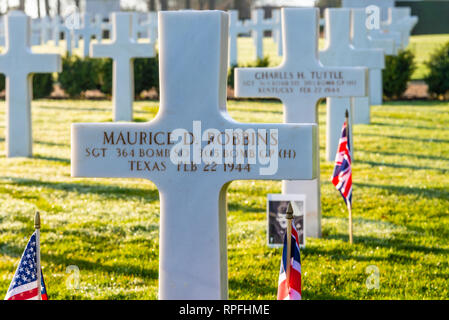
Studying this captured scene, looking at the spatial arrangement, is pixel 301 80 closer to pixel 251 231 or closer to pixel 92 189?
pixel 251 231

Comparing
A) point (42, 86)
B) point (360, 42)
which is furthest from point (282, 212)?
point (42, 86)

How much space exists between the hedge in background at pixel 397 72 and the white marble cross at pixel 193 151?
21.7 metres

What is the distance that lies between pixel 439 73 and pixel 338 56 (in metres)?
12.9

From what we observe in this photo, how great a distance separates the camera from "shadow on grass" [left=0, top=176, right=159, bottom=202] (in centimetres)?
1162

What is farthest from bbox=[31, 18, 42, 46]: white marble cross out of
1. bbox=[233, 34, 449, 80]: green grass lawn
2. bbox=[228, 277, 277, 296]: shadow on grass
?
bbox=[228, 277, 277, 296]: shadow on grass

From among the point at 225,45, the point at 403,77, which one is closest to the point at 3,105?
the point at 403,77

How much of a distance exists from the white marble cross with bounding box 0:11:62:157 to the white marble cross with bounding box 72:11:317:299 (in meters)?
9.82

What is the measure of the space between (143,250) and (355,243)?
6.99 feet

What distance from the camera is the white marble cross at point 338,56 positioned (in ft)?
43.9

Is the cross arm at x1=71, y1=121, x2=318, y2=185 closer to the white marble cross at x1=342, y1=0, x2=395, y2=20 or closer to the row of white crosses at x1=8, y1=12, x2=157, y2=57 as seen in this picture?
the row of white crosses at x1=8, y1=12, x2=157, y2=57

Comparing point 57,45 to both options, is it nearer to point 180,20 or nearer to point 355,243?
point 355,243

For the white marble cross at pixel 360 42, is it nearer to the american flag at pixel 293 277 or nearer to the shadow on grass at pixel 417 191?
the shadow on grass at pixel 417 191

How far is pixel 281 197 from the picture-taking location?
8.52 m

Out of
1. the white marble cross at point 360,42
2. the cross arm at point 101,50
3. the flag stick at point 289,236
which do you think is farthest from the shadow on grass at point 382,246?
the cross arm at point 101,50
